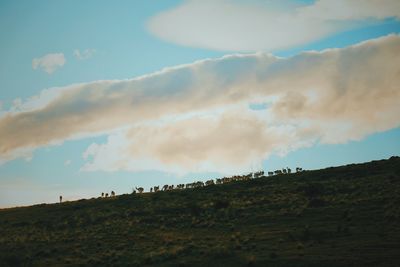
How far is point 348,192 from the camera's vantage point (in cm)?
5722

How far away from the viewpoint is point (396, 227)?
1581 inches

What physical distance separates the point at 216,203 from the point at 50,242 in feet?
67.1

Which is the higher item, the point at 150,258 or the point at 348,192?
the point at 348,192

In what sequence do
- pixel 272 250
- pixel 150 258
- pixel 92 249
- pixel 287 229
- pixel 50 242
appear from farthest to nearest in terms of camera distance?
pixel 50 242
pixel 92 249
pixel 287 229
pixel 150 258
pixel 272 250

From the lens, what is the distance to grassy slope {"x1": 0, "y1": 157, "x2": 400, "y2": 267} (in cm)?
3884

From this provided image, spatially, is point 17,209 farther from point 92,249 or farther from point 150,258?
point 150,258

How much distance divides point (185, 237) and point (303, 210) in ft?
41.9

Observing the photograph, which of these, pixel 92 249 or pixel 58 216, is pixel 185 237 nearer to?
pixel 92 249

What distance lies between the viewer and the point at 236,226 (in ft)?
165

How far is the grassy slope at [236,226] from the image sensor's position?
38844 millimetres

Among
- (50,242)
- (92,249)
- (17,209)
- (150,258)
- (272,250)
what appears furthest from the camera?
(17,209)

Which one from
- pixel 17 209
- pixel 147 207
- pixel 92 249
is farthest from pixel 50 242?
pixel 17 209

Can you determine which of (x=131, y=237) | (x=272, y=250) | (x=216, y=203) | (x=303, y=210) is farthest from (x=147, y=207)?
(x=272, y=250)

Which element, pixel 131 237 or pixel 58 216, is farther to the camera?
pixel 58 216
